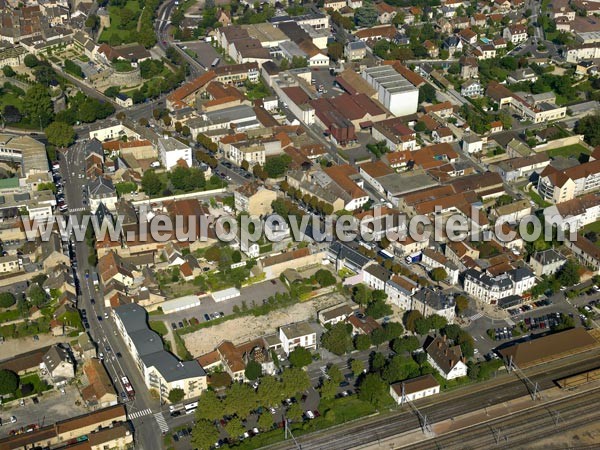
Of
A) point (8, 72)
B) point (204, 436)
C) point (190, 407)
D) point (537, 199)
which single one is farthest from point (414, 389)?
point (8, 72)

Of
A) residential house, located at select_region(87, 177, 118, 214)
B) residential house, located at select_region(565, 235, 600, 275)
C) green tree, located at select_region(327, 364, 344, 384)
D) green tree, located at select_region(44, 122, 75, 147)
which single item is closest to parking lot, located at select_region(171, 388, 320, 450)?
green tree, located at select_region(327, 364, 344, 384)

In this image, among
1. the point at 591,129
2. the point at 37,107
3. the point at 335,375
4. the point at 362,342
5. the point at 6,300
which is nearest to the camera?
the point at 335,375

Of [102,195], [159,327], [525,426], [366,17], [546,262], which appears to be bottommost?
[525,426]

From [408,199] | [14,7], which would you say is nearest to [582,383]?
[408,199]

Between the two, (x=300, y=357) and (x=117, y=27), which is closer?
(x=300, y=357)

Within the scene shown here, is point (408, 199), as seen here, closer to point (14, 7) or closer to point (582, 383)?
point (582, 383)

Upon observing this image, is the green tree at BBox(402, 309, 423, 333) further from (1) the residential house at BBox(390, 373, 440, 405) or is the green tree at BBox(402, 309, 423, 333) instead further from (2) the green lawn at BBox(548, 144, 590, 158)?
(2) the green lawn at BBox(548, 144, 590, 158)

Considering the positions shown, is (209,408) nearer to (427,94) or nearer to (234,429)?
(234,429)
